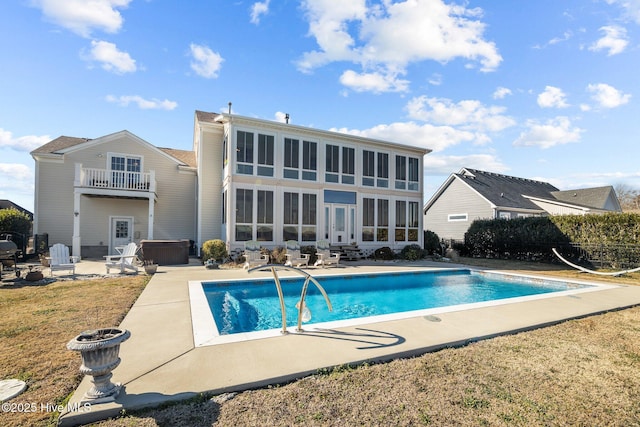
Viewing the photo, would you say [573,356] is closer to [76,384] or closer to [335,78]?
[76,384]

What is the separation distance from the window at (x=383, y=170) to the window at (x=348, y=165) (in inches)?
68.4

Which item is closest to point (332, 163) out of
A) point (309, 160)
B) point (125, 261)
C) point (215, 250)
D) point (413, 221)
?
point (309, 160)

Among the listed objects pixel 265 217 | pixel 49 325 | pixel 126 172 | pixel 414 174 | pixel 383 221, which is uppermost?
pixel 414 174

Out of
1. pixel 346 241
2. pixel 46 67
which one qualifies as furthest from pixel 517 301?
pixel 46 67

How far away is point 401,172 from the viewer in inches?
723

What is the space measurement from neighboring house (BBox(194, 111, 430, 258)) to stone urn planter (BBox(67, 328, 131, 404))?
1131cm

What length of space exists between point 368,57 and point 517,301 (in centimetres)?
1164

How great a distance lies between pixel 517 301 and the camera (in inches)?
279

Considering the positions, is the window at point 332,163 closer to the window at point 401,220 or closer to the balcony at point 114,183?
the window at point 401,220

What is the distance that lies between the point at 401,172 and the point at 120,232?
16.1 meters

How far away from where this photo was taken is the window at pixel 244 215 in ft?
46.7

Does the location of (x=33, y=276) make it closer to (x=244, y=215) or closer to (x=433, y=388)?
(x=244, y=215)

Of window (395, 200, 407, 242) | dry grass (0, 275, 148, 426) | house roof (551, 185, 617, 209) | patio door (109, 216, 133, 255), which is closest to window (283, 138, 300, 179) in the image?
window (395, 200, 407, 242)

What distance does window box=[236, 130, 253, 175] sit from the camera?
14.4 m
